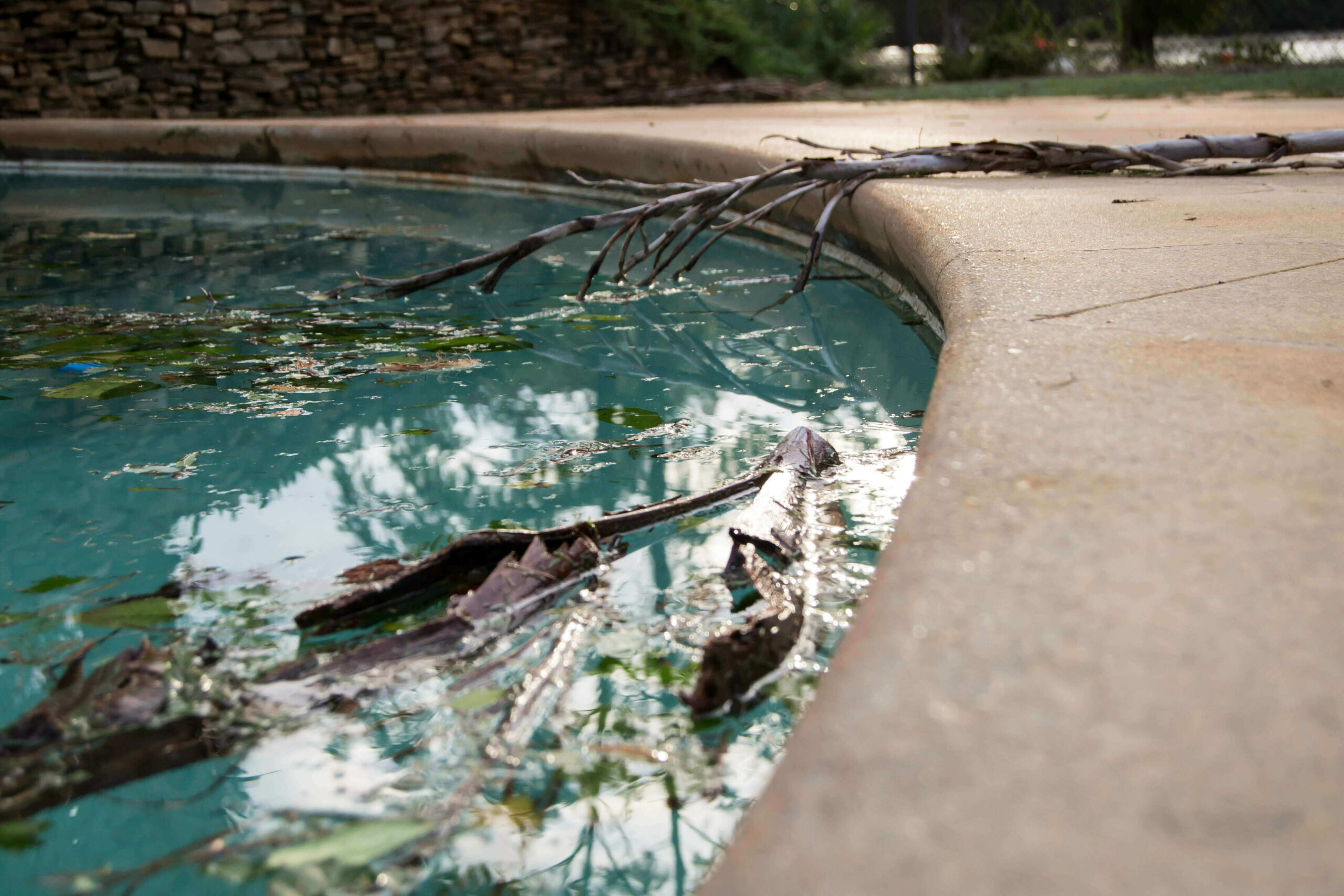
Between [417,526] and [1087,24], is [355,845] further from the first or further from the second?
[1087,24]

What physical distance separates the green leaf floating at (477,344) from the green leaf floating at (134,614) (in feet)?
3.31

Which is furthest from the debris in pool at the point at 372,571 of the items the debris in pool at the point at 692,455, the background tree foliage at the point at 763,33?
the background tree foliage at the point at 763,33

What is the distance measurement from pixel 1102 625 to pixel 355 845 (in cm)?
47

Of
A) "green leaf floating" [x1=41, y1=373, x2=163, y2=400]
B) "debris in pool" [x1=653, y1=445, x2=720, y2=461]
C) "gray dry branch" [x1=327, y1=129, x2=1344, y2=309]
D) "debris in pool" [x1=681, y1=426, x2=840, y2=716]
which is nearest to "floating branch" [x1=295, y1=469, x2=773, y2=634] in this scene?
"debris in pool" [x1=681, y1=426, x2=840, y2=716]

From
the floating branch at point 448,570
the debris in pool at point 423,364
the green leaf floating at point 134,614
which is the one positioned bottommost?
the green leaf floating at point 134,614

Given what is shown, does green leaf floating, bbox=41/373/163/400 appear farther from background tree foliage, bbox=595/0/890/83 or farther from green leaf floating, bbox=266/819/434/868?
background tree foliage, bbox=595/0/890/83

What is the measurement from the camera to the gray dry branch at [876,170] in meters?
2.12

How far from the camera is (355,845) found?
0.67 metres

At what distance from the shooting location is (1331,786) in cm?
45

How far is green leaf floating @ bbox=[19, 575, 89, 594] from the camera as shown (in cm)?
→ 107

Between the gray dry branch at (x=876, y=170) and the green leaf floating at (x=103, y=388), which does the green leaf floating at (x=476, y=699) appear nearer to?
the green leaf floating at (x=103, y=388)

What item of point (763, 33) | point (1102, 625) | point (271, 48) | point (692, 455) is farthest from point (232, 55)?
point (1102, 625)

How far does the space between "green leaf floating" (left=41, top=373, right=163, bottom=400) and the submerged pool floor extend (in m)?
0.01

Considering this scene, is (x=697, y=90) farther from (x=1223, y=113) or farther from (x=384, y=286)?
(x=384, y=286)
